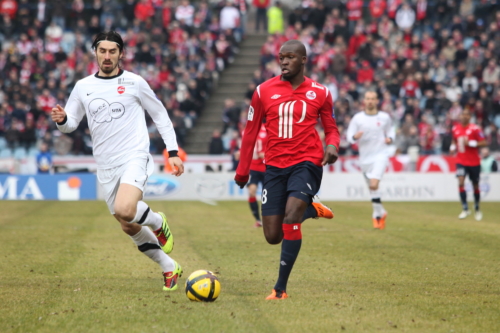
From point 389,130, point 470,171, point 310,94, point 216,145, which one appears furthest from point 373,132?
point 216,145

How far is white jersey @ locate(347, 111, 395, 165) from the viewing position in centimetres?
1477

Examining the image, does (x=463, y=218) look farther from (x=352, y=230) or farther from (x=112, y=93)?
(x=112, y=93)

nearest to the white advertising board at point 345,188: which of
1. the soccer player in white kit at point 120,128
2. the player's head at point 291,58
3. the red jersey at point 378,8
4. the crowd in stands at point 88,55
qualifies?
the crowd in stands at point 88,55

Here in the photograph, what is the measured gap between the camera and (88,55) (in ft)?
98.4

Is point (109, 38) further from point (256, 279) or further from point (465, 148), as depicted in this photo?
point (465, 148)

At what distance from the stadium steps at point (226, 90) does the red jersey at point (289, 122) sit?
68.3 feet

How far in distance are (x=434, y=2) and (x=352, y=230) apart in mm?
19000

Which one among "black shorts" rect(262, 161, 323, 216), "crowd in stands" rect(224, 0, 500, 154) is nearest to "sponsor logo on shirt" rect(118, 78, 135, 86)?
"black shorts" rect(262, 161, 323, 216)

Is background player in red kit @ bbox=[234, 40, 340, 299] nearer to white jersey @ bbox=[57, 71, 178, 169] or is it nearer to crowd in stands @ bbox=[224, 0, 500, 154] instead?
white jersey @ bbox=[57, 71, 178, 169]

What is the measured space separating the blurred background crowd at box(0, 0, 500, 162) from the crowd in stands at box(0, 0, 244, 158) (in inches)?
2.0

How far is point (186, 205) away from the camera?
70.5ft

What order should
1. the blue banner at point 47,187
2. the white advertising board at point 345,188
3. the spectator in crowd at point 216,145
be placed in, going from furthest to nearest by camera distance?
the spectator in crowd at point 216,145, the white advertising board at point 345,188, the blue banner at point 47,187

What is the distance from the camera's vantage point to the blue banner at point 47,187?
23375 millimetres

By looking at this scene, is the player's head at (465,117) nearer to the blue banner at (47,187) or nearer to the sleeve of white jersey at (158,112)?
the sleeve of white jersey at (158,112)
